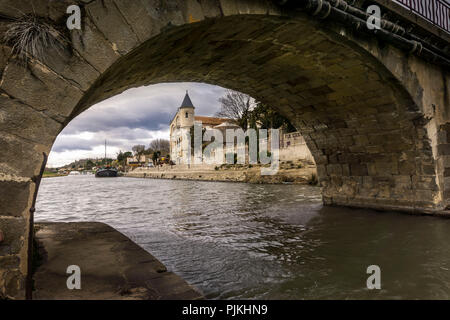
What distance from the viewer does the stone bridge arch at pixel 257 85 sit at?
2.13 meters

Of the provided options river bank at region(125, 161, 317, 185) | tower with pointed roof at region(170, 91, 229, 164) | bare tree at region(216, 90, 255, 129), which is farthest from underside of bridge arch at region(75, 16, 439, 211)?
tower with pointed roof at region(170, 91, 229, 164)

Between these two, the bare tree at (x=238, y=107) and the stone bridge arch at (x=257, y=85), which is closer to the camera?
the stone bridge arch at (x=257, y=85)

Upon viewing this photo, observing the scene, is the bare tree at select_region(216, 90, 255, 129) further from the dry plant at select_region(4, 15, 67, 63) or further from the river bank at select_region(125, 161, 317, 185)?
the dry plant at select_region(4, 15, 67, 63)

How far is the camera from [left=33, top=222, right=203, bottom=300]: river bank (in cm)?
221

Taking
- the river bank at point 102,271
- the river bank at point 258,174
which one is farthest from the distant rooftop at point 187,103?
the river bank at point 102,271

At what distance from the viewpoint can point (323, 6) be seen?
11.9 feet

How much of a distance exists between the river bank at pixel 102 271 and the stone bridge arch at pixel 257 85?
0.42 meters

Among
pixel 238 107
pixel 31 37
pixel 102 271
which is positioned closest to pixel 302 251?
pixel 102 271

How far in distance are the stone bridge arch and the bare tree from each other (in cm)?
2831

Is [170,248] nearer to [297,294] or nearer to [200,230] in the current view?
[200,230]

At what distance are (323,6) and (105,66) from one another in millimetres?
2774

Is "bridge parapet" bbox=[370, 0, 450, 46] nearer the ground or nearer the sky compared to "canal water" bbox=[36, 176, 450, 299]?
nearer the sky

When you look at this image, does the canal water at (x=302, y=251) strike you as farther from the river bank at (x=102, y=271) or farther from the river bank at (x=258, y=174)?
the river bank at (x=258, y=174)

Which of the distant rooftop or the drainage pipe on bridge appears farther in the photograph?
the distant rooftop
